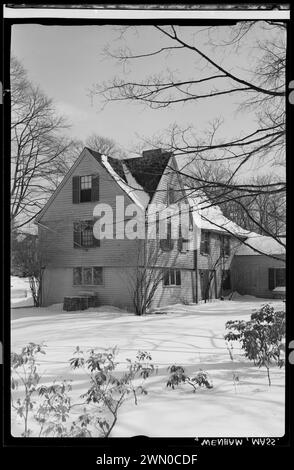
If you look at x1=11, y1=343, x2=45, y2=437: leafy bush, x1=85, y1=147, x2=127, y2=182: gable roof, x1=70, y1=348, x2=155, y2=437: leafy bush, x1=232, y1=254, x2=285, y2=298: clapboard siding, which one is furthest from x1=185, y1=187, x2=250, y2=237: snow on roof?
x1=11, y1=343, x2=45, y2=437: leafy bush

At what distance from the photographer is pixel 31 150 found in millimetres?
1500

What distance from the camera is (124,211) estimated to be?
1627 millimetres

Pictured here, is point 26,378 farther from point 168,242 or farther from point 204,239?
point 204,239

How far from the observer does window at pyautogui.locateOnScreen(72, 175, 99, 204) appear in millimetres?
1598

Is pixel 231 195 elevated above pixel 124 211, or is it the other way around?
pixel 231 195

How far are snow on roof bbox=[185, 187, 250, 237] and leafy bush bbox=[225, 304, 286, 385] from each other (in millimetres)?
564

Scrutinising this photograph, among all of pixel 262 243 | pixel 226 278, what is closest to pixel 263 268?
pixel 262 243

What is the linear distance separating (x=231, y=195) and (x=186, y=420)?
121 centimetres

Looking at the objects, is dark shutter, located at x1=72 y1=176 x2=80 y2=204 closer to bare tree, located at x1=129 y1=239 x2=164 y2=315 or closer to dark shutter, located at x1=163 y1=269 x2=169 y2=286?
bare tree, located at x1=129 y1=239 x2=164 y2=315

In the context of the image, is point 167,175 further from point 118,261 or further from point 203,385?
point 203,385

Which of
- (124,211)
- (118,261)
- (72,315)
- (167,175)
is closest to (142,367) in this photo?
(72,315)

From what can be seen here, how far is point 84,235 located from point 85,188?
9.1 inches
